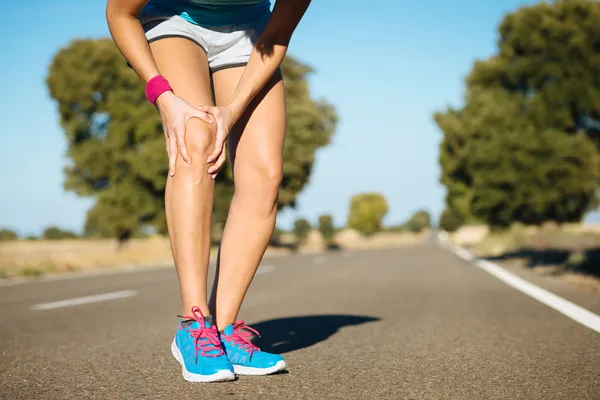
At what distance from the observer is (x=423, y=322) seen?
14.9 feet

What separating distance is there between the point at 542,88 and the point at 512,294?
8696 mm

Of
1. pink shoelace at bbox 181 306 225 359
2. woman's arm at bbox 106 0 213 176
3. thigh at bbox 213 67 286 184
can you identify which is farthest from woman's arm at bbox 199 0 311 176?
pink shoelace at bbox 181 306 225 359

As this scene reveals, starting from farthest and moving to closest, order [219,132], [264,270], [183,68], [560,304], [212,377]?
[264,270] → [560,304] → [183,68] → [219,132] → [212,377]

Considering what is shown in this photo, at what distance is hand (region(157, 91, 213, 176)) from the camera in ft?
7.79

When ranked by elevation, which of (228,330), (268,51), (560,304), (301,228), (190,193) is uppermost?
(268,51)

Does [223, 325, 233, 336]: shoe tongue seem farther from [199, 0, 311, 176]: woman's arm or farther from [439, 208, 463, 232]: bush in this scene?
[439, 208, 463, 232]: bush

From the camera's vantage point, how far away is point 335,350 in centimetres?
322

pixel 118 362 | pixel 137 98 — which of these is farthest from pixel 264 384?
pixel 137 98

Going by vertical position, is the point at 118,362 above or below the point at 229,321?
below

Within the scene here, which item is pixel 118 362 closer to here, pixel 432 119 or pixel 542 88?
pixel 542 88

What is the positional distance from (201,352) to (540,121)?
44.7 feet

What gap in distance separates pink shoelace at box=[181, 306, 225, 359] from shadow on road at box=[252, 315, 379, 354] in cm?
84

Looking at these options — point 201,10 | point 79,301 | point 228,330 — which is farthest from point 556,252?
point 201,10

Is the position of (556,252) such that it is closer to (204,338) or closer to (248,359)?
(248,359)
